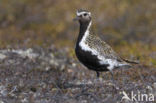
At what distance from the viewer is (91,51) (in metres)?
8.62

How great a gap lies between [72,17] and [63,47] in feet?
13.8

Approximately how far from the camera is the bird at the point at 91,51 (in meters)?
8.61

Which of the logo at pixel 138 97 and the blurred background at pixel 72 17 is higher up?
the blurred background at pixel 72 17

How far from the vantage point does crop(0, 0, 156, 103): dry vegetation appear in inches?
327

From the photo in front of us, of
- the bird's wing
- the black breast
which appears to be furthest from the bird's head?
the black breast

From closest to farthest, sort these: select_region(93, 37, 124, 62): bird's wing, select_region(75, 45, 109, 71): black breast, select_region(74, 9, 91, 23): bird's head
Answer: select_region(75, 45, 109, 71): black breast
select_region(93, 37, 124, 62): bird's wing
select_region(74, 9, 91, 23): bird's head

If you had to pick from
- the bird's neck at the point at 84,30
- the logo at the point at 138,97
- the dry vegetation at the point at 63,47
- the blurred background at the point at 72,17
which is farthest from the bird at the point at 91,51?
the blurred background at the point at 72,17

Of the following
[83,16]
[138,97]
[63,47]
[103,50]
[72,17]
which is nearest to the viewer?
[138,97]

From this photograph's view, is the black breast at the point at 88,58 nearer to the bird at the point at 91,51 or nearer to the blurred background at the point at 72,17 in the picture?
the bird at the point at 91,51

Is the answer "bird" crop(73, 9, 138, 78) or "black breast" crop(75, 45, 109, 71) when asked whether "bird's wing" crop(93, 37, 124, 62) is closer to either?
"bird" crop(73, 9, 138, 78)

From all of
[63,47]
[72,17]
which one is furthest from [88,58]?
[72,17]

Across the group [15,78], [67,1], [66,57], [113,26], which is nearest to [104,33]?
[113,26]

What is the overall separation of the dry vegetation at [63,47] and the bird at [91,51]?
1.23 feet

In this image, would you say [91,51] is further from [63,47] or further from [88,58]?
[63,47]
